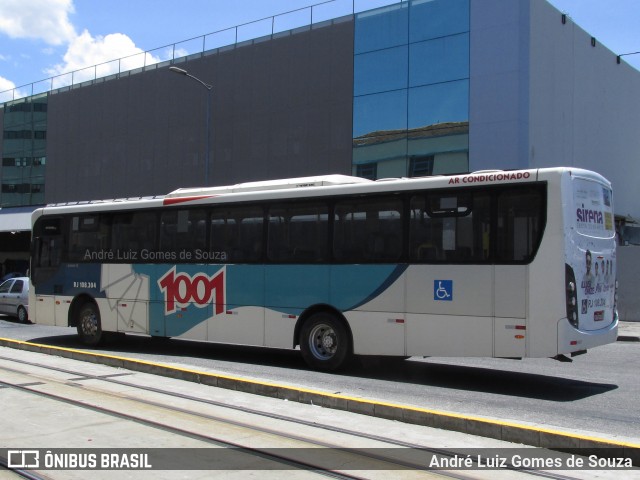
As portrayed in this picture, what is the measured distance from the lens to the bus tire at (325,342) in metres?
11.0

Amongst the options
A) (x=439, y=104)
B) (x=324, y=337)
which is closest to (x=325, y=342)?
(x=324, y=337)

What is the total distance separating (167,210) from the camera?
1360 cm

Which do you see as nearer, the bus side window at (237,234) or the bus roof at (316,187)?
the bus roof at (316,187)

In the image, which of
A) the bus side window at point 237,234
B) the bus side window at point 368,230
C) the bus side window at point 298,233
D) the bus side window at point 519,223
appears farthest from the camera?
the bus side window at point 237,234

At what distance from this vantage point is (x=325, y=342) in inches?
448

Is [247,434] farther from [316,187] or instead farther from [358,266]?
[316,187]

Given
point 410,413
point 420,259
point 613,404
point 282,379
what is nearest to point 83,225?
point 282,379

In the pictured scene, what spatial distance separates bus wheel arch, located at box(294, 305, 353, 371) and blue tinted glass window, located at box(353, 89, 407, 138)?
1848 centimetres

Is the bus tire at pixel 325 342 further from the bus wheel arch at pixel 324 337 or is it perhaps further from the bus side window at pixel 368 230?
the bus side window at pixel 368 230

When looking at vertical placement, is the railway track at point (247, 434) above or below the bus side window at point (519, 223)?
below

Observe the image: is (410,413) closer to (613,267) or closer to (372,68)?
(613,267)

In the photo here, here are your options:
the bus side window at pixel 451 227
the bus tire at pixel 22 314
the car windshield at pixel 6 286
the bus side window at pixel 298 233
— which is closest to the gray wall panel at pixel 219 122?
the car windshield at pixel 6 286

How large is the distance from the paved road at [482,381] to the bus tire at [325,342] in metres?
0.22

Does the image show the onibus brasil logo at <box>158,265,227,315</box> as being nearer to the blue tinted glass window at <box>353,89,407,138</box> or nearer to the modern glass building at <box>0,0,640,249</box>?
the modern glass building at <box>0,0,640,249</box>
